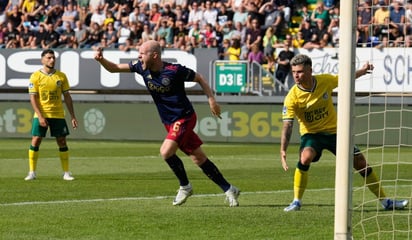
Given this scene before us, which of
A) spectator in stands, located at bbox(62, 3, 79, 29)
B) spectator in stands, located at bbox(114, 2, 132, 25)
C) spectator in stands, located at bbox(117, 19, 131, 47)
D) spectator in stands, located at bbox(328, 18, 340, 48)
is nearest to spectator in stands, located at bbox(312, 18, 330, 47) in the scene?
spectator in stands, located at bbox(328, 18, 340, 48)

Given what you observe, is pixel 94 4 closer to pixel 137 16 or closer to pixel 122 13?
pixel 122 13

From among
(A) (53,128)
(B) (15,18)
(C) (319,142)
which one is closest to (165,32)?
(B) (15,18)

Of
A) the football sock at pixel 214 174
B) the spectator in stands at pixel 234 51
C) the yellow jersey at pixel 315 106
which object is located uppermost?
the yellow jersey at pixel 315 106

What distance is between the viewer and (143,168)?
20047 millimetres

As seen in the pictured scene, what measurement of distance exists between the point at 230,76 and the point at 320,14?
3238 millimetres

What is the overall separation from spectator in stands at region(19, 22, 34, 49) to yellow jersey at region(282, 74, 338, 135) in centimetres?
2279

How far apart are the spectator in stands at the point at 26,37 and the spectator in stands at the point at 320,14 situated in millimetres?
9625

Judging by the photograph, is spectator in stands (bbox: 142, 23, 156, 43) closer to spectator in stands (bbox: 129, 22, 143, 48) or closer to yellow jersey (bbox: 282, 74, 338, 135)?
spectator in stands (bbox: 129, 22, 143, 48)

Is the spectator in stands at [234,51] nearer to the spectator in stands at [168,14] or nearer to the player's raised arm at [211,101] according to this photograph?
the spectator in stands at [168,14]

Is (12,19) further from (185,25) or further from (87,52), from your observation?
(185,25)

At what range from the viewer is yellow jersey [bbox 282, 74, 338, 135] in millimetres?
Answer: 12469

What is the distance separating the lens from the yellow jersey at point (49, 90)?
1794 centimetres

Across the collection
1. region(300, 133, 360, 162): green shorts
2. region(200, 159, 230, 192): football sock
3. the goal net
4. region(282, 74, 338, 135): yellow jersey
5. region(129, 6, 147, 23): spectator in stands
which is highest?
region(282, 74, 338, 135): yellow jersey

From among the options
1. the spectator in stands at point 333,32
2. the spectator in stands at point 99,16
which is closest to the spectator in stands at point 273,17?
the spectator in stands at point 333,32
